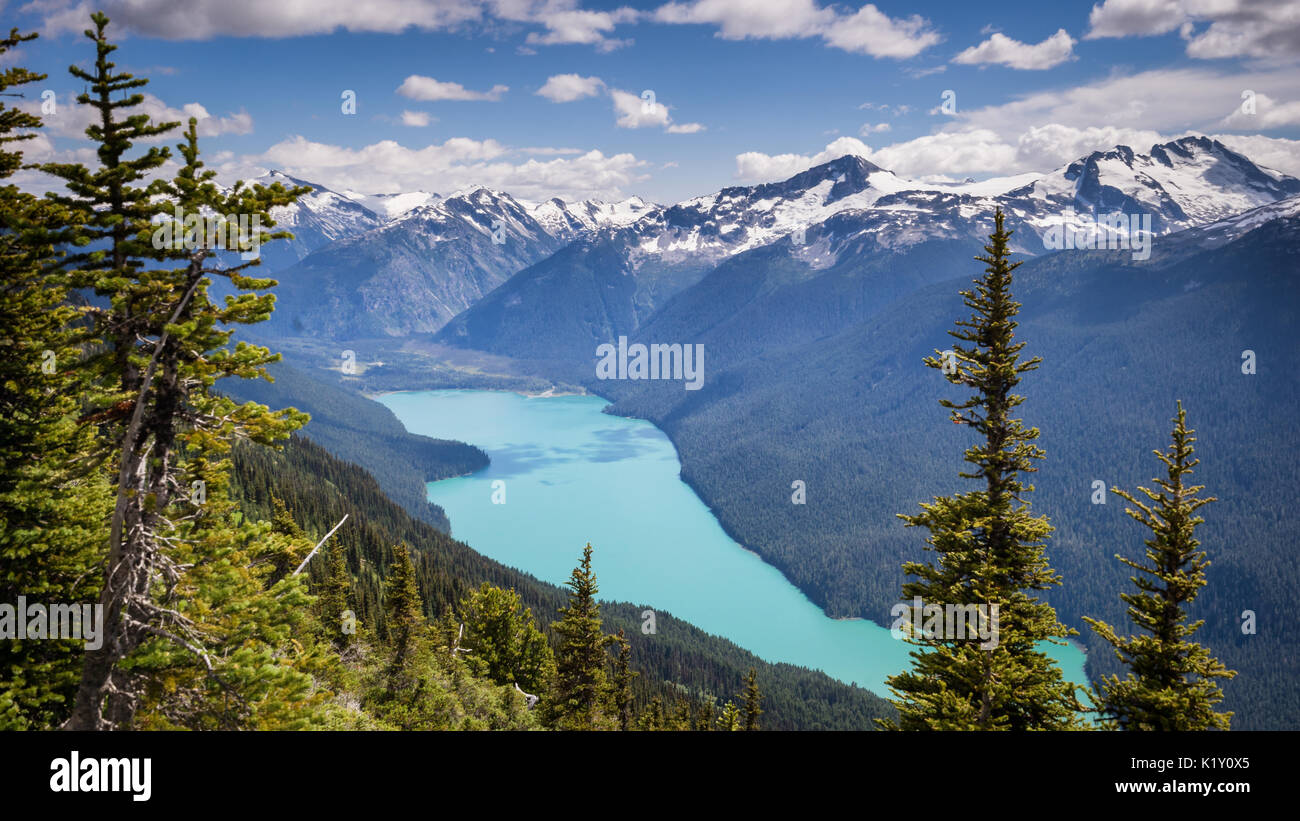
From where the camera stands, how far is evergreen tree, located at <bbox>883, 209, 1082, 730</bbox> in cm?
1617

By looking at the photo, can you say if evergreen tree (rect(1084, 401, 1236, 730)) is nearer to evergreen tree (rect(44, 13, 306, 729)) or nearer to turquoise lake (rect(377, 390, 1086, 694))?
evergreen tree (rect(44, 13, 306, 729))

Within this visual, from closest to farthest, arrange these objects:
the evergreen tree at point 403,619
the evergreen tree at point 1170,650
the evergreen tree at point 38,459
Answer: the evergreen tree at point 38,459, the evergreen tree at point 1170,650, the evergreen tree at point 403,619

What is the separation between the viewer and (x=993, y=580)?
17.2 metres

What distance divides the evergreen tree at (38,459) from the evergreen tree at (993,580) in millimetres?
18952

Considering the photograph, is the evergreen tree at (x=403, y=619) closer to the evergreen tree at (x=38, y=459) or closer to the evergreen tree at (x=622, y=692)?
the evergreen tree at (x=622, y=692)

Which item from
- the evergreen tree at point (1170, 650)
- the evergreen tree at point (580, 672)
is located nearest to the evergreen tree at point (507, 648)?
the evergreen tree at point (580, 672)

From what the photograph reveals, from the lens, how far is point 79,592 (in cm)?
1443

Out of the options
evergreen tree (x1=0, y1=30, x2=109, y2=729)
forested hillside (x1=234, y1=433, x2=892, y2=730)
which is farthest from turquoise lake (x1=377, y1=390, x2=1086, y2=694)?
evergreen tree (x1=0, y1=30, x2=109, y2=729)

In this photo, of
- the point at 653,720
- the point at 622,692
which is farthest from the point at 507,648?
the point at 653,720

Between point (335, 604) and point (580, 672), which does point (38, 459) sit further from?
point (335, 604)

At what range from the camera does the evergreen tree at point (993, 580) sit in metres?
16.2

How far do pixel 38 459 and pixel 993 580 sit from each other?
23.2 metres
